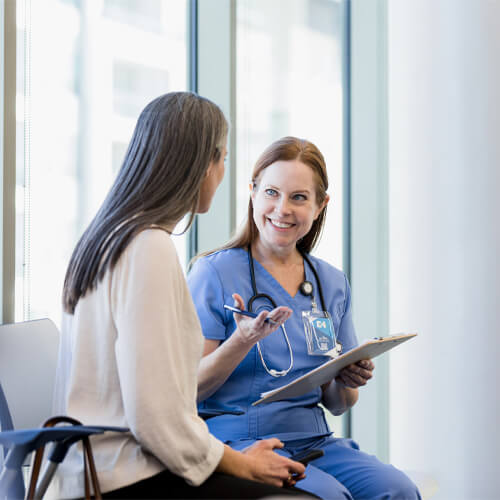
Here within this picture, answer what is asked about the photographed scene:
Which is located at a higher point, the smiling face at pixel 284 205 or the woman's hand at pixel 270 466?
the smiling face at pixel 284 205

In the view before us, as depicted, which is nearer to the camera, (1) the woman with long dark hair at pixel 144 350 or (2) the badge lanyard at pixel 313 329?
(1) the woman with long dark hair at pixel 144 350

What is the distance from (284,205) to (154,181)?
1.94 ft

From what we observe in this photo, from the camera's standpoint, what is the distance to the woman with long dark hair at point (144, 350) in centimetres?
95

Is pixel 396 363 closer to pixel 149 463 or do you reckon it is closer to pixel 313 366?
pixel 313 366

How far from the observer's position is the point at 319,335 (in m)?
1.58

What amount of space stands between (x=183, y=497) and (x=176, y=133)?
24.9 inches

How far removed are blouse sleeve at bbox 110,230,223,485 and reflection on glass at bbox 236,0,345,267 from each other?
1.33 m

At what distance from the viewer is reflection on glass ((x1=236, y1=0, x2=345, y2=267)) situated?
93.2 inches

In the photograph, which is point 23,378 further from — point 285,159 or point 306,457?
point 285,159

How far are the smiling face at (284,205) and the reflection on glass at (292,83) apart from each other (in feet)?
2.13

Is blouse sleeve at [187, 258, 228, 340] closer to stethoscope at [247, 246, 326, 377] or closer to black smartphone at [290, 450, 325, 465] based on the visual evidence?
stethoscope at [247, 246, 326, 377]

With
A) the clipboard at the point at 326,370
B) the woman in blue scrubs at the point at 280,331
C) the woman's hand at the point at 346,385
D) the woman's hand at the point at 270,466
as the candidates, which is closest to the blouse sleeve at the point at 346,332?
the woman in blue scrubs at the point at 280,331

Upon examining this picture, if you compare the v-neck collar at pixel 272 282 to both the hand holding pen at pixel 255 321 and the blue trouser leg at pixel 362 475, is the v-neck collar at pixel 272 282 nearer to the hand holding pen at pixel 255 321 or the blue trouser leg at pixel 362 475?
the hand holding pen at pixel 255 321

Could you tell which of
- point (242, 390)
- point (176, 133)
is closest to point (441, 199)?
point (242, 390)
